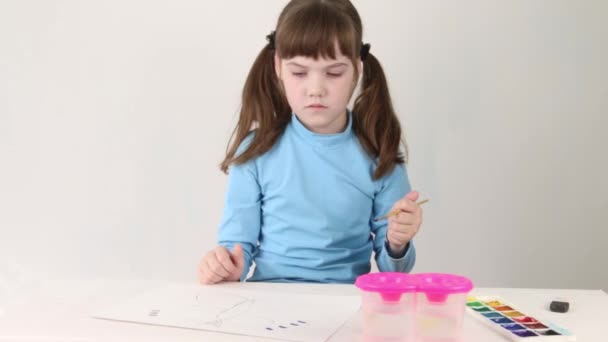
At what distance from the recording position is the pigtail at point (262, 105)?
1.31 m

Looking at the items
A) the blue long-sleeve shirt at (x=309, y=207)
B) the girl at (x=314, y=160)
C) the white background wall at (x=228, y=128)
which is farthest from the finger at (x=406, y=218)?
the white background wall at (x=228, y=128)

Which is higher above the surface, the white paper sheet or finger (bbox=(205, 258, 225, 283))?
finger (bbox=(205, 258, 225, 283))

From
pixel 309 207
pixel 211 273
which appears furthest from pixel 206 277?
pixel 309 207

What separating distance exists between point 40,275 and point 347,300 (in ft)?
3.52

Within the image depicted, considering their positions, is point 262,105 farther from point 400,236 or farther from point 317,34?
point 400,236

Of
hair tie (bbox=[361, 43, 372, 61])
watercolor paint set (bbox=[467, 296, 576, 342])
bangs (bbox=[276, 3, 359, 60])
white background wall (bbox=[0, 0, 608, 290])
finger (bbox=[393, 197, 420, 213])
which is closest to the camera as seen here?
watercolor paint set (bbox=[467, 296, 576, 342])

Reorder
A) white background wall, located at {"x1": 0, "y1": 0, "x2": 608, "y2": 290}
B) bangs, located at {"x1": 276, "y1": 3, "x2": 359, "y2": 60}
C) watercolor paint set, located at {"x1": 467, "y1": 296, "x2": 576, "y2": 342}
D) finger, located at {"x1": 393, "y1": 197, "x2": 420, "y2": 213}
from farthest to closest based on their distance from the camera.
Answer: white background wall, located at {"x1": 0, "y1": 0, "x2": 608, "y2": 290}, bangs, located at {"x1": 276, "y1": 3, "x2": 359, "y2": 60}, finger, located at {"x1": 393, "y1": 197, "x2": 420, "y2": 213}, watercolor paint set, located at {"x1": 467, "y1": 296, "x2": 576, "y2": 342}

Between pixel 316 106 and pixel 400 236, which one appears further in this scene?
pixel 316 106

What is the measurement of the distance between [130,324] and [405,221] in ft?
1.53

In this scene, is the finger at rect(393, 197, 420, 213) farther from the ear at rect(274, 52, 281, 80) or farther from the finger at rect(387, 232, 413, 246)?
the ear at rect(274, 52, 281, 80)

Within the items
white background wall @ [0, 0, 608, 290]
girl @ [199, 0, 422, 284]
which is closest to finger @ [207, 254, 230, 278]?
girl @ [199, 0, 422, 284]

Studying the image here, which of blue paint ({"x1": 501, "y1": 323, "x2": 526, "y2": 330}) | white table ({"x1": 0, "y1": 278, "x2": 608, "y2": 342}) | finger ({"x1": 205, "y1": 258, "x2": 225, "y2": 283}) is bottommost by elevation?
white table ({"x1": 0, "y1": 278, "x2": 608, "y2": 342})

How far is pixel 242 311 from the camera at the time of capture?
84cm

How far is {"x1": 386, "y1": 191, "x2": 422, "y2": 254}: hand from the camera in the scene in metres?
1.00
